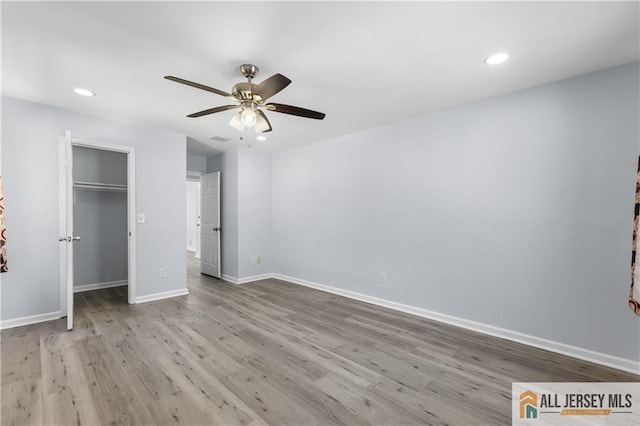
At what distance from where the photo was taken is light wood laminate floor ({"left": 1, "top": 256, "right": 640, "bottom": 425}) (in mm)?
1813

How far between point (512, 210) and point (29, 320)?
5549mm

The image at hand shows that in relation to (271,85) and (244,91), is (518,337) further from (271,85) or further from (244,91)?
(244,91)

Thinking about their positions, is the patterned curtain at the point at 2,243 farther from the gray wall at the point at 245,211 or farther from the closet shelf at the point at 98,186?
the gray wall at the point at 245,211

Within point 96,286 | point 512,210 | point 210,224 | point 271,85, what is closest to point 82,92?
point 271,85

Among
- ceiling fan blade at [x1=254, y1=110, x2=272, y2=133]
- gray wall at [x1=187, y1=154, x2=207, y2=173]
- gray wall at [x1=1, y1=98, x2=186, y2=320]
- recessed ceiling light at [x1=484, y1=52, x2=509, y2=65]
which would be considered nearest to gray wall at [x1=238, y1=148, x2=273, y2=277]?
gray wall at [x1=187, y1=154, x2=207, y2=173]

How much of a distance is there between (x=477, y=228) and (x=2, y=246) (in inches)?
208

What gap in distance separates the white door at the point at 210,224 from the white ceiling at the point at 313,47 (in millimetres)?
2634

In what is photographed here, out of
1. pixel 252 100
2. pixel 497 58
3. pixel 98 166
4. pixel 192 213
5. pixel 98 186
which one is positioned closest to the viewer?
pixel 497 58

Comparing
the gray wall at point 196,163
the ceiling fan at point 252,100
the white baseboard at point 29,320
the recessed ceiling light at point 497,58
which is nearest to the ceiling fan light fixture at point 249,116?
the ceiling fan at point 252,100

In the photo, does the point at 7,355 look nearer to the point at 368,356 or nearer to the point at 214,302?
the point at 214,302

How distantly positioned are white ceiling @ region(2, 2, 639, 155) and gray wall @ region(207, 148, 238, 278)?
7.36 feet

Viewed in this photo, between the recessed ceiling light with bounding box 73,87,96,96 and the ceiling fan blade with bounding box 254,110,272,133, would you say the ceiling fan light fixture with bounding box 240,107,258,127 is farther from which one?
the recessed ceiling light with bounding box 73,87,96,96

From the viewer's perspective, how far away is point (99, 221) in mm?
4926

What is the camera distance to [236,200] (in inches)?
207
